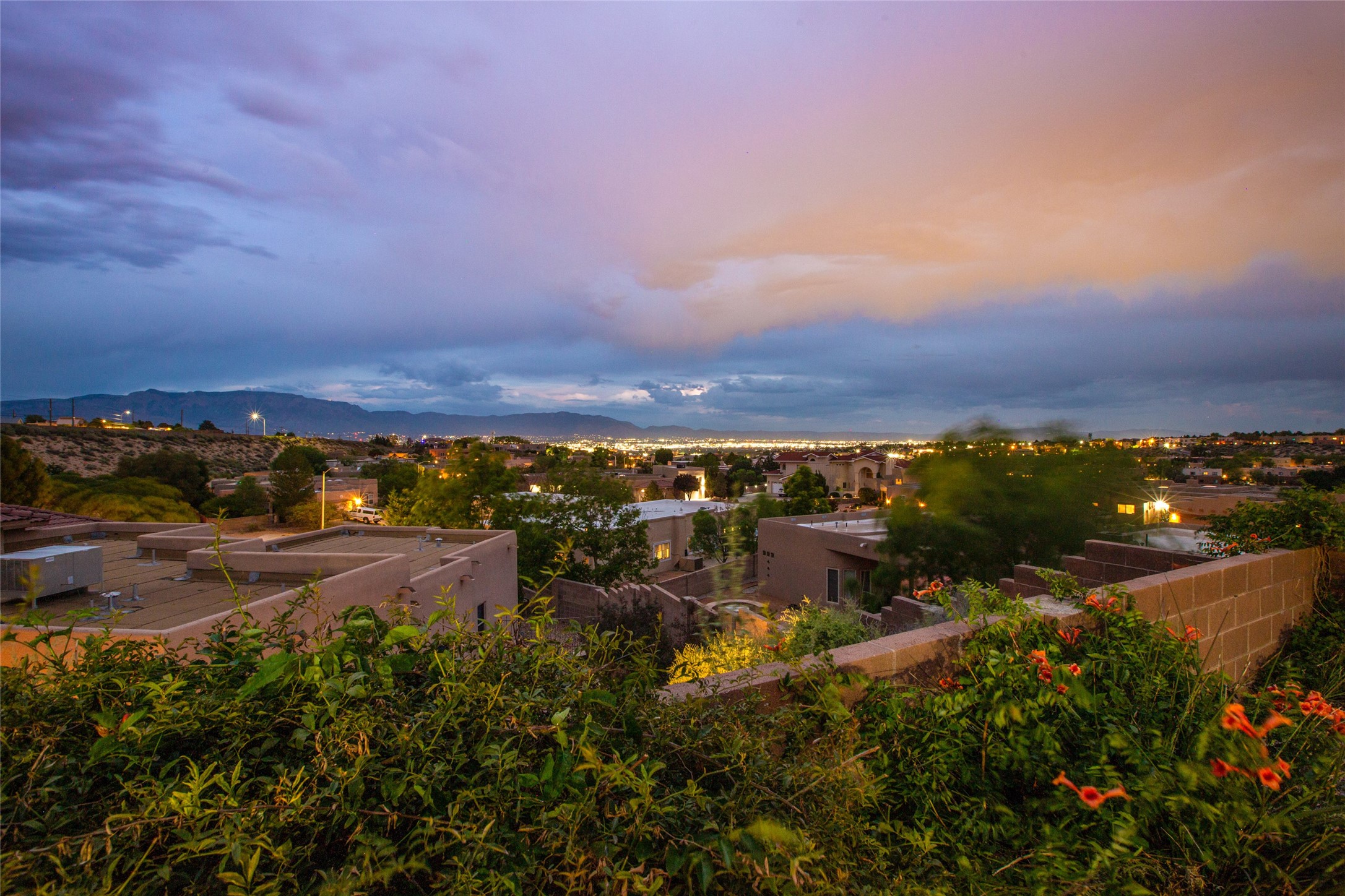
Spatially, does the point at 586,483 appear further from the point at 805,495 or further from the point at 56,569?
the point at 805,495

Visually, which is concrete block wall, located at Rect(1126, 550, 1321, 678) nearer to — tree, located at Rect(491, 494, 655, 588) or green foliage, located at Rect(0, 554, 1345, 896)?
green foliage, located at Rect(0, 554, 1345, 896)

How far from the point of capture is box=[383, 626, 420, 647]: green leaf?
1649mm

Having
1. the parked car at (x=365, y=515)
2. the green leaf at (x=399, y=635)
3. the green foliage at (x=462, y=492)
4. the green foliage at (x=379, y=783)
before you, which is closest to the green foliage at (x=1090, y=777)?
the green foliage at (x=379, y=783)

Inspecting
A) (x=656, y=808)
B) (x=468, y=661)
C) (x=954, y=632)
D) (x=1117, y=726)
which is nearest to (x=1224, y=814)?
(x=1117, y=726)

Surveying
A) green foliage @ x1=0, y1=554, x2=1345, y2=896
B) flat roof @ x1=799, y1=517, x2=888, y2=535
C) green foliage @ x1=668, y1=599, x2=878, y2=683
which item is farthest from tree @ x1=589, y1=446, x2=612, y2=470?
green foliage @ x1=0, y1=554, x2=1345, y2=896

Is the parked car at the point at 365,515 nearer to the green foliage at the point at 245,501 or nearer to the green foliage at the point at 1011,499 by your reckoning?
the green foliage at the point at 245,501

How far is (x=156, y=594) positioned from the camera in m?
7.62

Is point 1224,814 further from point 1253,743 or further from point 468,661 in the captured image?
point 468,661

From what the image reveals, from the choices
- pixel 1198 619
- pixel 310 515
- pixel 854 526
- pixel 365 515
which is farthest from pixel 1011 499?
pixel 310 515

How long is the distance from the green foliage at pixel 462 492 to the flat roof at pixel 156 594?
1501 centimetres

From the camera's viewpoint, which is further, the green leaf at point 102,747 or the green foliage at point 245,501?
the green foliage at point 245,501

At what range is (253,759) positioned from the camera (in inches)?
53.6

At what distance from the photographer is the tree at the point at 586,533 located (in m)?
20.8

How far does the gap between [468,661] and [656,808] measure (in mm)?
638
